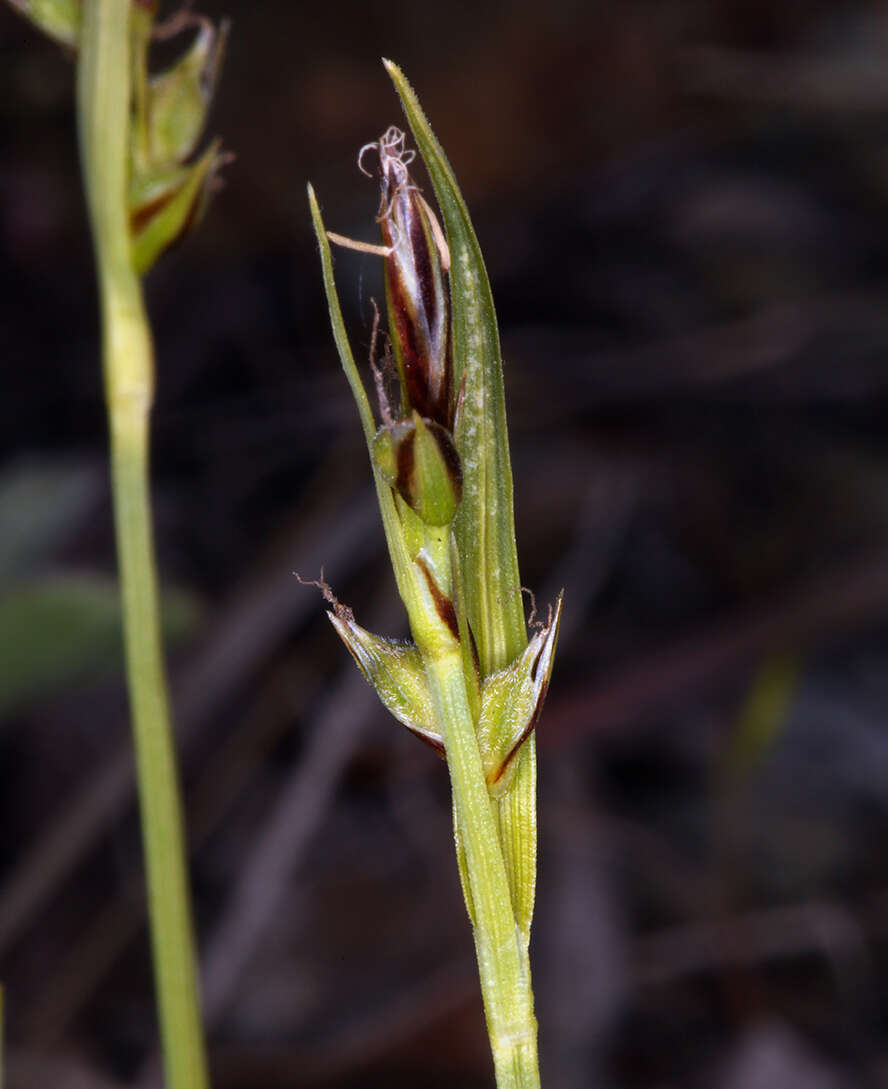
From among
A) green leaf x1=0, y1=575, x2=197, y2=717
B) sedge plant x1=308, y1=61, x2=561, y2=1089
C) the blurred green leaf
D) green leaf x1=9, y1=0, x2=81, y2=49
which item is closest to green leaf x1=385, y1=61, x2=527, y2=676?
sedge plant x1=308, y1=61, x2=561, y2=1089

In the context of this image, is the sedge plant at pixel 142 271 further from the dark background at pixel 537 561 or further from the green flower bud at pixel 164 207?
the dark background at pixel 537 561

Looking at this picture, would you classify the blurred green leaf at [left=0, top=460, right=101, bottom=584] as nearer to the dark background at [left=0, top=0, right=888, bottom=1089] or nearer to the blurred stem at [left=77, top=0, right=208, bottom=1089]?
the dark background at [left=0, top=0, right=888, bottom=1089]

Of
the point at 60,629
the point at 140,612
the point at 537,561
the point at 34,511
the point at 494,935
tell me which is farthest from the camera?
the point at 537,561

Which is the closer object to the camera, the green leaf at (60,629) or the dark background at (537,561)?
the green leaf at (60,629)

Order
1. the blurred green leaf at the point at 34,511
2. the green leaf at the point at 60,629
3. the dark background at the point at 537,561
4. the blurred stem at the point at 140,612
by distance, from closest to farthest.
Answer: the blurred stem at the point at 140,612, the green leaf at the point at 60,629, the blurred green leaf at the point at 34,511, the dark background at the point at 537,561

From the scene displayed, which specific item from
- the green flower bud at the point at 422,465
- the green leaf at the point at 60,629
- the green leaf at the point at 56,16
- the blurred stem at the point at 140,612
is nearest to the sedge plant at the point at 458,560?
the green flower bud at the point at 422,465

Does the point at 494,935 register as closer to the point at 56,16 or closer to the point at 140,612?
the point at 140,612

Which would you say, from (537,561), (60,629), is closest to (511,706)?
(60,629)
